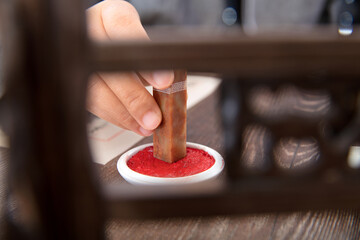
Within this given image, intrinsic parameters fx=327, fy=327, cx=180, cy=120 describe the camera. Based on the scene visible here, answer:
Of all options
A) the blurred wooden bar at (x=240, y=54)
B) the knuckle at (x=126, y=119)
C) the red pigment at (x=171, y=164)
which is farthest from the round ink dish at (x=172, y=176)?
the blurred wooden bar at (x=240, y=54)

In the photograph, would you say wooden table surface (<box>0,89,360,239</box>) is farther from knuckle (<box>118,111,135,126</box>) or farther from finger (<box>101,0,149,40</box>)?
finger (<box>101,0,149,40</box>)

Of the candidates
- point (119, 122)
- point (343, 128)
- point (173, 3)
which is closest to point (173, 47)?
point (343, 128)

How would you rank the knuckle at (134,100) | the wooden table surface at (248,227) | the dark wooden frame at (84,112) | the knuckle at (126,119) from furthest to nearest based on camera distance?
the knuckle at (126,119), the knuckle at (134,100), the wooden table surface at (248,227), the dark wooden frame at (84,112)

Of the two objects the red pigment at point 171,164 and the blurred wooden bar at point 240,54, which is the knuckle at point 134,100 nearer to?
the red pigment at point 171,164

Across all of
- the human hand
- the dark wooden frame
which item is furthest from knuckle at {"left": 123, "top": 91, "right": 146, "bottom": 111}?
the dark wooden frame

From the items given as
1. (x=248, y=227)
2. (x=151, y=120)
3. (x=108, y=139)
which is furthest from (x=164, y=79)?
(x=108, y=139)

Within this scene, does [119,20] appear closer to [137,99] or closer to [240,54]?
[137,99]

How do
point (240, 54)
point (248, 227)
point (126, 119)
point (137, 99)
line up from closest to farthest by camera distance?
point (240, 54), point (248, 227), point (137, 99), point (126, 119)

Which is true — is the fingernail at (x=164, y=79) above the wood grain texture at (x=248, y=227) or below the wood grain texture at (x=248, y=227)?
above
